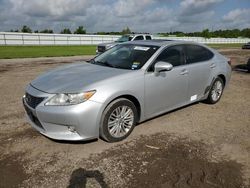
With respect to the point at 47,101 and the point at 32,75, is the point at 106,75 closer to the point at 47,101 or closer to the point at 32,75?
the point at 47,101

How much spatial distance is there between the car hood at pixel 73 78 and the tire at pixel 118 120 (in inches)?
19.2

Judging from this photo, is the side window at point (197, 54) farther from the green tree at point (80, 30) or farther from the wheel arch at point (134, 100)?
the green tree at point (80, 30)

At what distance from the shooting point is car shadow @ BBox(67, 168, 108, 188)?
3325mm

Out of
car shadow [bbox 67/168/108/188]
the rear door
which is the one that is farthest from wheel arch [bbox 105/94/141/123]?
the rear door

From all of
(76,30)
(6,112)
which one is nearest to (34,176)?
(6,112)

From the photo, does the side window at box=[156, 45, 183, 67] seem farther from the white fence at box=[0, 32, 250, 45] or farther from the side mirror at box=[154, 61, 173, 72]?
the white fence at box=[0, 32, 250, 45]

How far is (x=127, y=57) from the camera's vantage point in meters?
5.36

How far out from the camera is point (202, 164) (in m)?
3.87

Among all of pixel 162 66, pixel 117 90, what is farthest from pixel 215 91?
pixel 117 90

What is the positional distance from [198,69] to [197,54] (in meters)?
0.44

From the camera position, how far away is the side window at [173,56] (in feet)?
17.2

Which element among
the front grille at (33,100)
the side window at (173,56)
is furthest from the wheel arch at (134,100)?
the front grille at (33,100)

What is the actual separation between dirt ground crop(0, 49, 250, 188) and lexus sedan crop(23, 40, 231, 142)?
0.98 feet

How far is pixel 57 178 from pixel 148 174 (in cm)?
116
